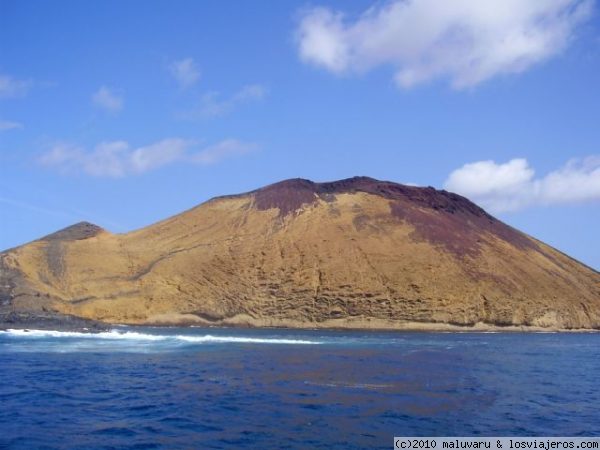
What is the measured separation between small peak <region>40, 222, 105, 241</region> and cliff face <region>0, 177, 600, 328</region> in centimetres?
22

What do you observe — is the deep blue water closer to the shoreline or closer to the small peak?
the shoreline

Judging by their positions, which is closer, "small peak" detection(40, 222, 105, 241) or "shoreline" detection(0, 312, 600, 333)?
"shoreline" detection(0, 312, 600, 333)

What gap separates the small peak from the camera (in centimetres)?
9050

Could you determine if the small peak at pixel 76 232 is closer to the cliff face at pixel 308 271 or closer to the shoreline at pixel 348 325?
the cliff face at pixel 308 271

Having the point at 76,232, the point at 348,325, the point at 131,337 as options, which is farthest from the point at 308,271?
the point at 76,232

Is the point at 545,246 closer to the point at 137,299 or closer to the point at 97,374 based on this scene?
the point at 137,299

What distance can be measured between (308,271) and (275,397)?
5739cm

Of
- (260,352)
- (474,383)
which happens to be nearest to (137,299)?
(260,352)

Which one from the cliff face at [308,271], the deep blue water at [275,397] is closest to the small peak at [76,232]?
the cliff face at [308,271]

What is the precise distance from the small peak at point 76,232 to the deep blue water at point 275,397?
52649mm

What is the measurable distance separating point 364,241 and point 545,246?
35985 mm

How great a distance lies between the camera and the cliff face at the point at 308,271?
247ft

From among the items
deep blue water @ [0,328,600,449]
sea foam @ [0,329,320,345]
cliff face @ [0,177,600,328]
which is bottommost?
deep blue water @ [0,328,600,449]

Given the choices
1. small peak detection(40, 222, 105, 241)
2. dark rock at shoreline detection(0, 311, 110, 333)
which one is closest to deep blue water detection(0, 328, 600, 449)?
dark rock at shoreline detection(0, 311, 110, 333)
